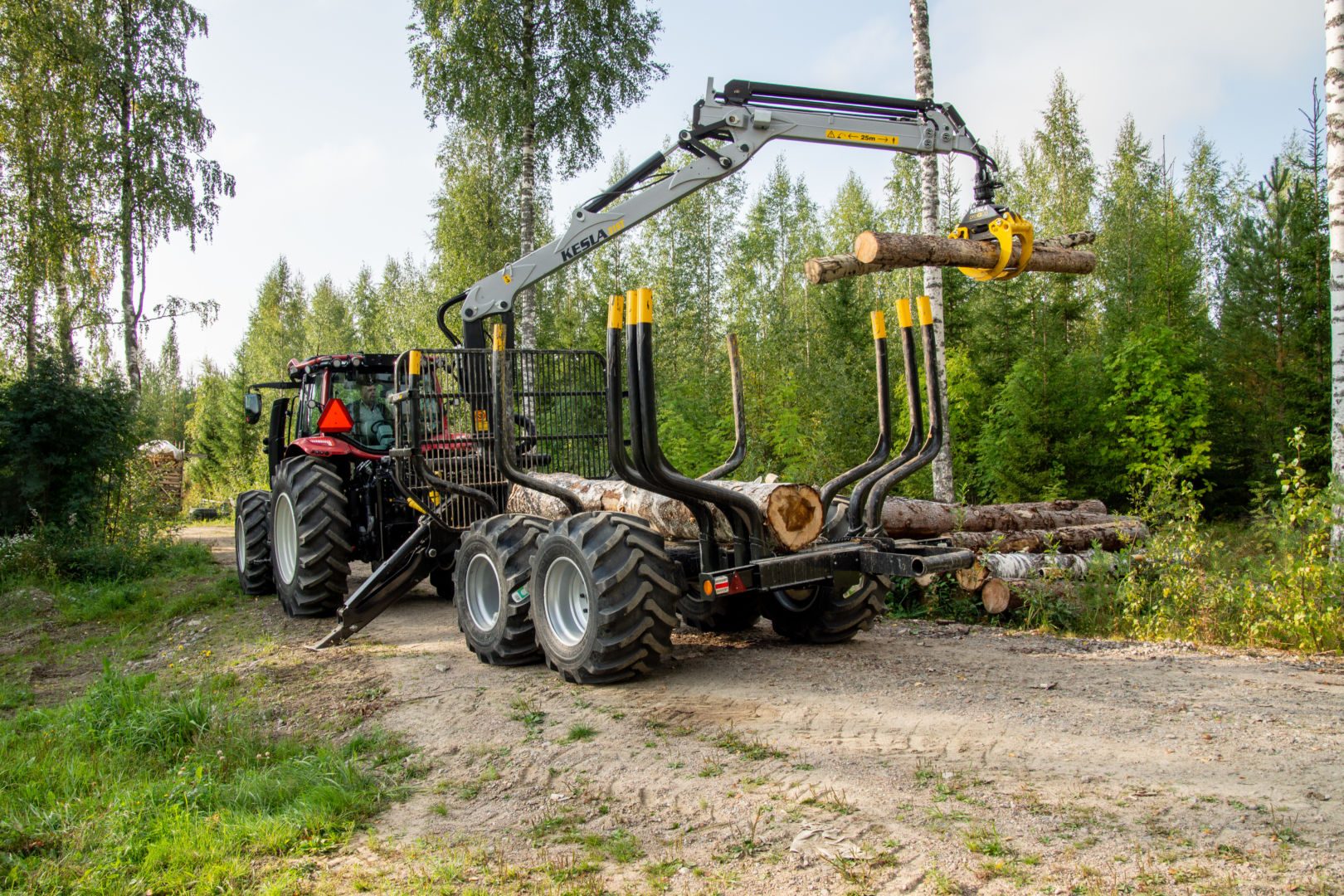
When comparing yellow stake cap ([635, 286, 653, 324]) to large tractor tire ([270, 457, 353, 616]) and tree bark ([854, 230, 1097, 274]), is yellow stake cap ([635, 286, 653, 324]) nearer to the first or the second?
tree bark ([854, 230, 1097, 274])

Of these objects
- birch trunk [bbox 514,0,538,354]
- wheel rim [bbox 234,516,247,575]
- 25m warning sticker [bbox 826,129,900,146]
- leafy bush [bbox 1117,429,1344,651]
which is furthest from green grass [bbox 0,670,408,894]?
birch trunk [bbox 514,0,538,354]

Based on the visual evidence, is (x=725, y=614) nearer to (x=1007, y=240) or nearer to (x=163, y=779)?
(x=1007, y=240)

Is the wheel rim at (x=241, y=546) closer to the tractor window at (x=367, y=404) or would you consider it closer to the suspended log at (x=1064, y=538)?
the tractor window at (x=367, y=404)

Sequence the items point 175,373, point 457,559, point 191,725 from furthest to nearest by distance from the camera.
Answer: point 175,373 → point 457,559 → point 191,725

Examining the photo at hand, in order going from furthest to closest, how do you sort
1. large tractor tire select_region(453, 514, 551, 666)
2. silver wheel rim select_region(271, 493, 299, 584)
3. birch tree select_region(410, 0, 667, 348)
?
1. birch tree select_region(410, 0, 667, 348)
2. silver wheel rim select_region(271, 493, 299, 584)
3. large tractor tire select_region(453, 514, 551, 666)

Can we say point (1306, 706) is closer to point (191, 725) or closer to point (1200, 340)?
point (191, 725)

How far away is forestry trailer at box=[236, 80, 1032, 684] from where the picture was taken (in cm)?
540

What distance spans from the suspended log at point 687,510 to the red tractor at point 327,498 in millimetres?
1223

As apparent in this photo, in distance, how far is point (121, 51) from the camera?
17.9 metres

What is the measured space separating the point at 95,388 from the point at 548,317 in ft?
56.7

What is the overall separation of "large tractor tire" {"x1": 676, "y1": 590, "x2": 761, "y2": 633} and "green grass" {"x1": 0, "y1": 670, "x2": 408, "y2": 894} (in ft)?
7.89

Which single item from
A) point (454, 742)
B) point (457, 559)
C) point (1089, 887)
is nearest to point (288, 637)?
point (457, 559)

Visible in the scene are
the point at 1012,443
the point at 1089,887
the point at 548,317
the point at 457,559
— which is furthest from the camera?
the point at 548,317

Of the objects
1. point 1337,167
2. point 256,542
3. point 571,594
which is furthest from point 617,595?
point 1337,167
